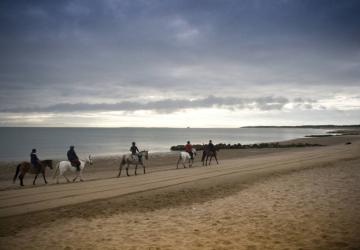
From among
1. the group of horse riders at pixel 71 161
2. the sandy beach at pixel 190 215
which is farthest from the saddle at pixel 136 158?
the sandy beach at pixel 190 215

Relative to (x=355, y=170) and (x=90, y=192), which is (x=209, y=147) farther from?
(x=90, y=192)

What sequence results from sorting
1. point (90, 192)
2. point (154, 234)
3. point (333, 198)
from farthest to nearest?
point (90, 192) → point (333, 198) → point (154, 234)

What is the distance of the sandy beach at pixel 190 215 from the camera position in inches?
331

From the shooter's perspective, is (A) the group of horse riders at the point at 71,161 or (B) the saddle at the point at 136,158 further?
(B) the saddle at the point at 136,158

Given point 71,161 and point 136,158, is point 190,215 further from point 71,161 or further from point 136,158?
point 136,158

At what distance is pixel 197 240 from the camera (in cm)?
852

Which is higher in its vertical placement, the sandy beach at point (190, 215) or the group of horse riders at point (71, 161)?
the group of horse riders at point (71, 161)

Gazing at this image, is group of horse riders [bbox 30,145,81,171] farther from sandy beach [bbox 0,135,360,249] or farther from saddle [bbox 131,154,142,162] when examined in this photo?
saddle [bbox 131,154,142,162]

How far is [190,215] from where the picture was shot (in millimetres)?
11031

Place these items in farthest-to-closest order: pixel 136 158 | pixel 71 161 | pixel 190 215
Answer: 1. pixel 136 158
2. pixel 71 161
3. pixel 190 215

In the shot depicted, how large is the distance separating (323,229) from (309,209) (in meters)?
2.12

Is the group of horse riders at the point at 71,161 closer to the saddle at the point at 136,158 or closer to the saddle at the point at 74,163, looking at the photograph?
the saddle at the point at 74,163

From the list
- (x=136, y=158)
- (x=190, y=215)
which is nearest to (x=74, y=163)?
(x=136, y=158)

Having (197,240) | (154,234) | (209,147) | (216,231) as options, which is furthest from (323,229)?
(209,147)
